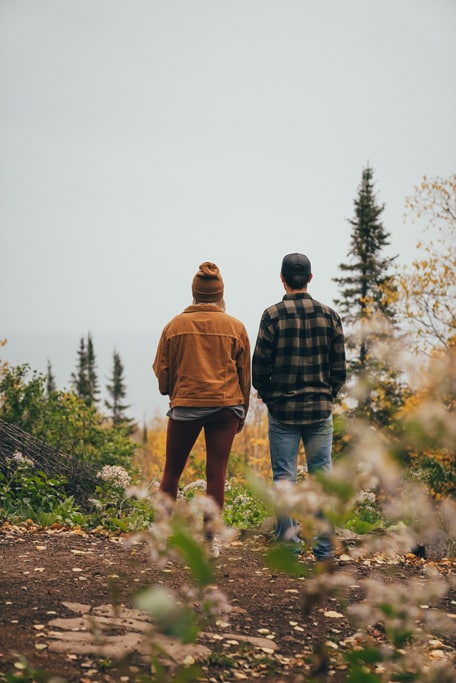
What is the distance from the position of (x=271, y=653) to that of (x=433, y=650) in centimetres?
87

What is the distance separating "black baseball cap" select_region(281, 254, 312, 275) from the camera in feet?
14.9

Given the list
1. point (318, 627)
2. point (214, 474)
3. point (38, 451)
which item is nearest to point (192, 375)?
point (214, 474)

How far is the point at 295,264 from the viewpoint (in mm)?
4539

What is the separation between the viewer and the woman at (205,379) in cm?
437

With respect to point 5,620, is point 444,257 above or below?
above

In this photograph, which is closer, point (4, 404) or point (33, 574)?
point (33, 574)

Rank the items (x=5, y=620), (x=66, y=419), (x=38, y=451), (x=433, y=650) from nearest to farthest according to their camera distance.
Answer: (x=5, y=620), (x=433, y=650), (x=38, y=451), (x=66, y=419)

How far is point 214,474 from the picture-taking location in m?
4.45

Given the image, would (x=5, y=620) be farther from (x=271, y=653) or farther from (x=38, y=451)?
(x=38, y=451)

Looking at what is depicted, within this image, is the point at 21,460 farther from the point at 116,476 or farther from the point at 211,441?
the point at 211,441

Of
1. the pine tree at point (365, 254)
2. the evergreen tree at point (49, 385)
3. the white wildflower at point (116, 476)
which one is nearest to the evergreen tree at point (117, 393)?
the evergreen tree at point (49, 385)

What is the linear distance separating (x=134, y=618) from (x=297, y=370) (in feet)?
6.48

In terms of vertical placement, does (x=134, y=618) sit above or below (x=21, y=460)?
below

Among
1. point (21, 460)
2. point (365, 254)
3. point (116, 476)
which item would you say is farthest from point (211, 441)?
point (365, 254)
